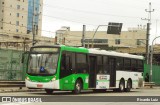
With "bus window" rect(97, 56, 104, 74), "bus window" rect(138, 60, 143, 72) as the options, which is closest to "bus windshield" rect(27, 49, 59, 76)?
"bus window" rect(97, 56, 104, 74)

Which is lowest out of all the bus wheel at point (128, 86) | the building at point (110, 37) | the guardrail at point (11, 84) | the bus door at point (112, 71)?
the bus wheel at point (128, 86)

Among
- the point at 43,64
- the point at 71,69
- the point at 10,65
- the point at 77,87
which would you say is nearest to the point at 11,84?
the point at 10,65

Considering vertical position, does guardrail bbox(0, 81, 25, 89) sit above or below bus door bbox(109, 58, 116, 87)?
below

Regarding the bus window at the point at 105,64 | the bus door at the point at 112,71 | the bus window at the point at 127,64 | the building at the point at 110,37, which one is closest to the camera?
the bus window at the point at 105,64

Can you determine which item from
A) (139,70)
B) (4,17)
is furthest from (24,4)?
(139,70)

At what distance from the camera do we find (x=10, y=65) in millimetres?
32000

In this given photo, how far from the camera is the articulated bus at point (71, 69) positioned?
1005 inches

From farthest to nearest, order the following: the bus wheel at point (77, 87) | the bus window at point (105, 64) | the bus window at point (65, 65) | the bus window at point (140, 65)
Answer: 1. the bus window at point (140, 65)
2. the bus window at point (105, 64)
3. the bus wheel at point (77, 87)
4. the bus window at point (65, 65)

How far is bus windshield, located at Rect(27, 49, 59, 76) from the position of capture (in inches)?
1006

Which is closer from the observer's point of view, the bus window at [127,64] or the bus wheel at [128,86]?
the bus window at [127,64]

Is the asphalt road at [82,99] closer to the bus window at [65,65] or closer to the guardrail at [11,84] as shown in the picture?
the bus window at [65,65]

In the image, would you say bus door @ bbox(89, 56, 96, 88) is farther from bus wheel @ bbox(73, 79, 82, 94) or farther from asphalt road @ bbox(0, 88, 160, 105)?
asphalt road @ bbox(0, 88, 160, 105)

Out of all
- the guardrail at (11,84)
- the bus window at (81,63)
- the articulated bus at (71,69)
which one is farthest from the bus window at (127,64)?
the guardrail at (11,84)

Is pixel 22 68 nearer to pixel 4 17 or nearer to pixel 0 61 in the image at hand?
pixel 0 61
